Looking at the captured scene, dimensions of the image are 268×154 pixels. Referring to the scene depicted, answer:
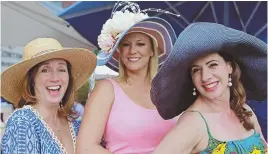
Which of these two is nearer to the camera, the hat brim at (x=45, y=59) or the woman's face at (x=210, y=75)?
the woman's face at (x=210, y=75)

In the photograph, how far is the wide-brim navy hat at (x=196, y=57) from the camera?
172 cm

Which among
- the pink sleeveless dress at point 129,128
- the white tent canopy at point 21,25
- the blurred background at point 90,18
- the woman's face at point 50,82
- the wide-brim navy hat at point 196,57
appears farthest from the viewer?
the white tent canopy at point 21,25

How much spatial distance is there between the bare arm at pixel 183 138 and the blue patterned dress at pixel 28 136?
668mm

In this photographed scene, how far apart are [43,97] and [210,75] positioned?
94cm

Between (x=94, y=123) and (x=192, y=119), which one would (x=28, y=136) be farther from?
(x=192, y=119)

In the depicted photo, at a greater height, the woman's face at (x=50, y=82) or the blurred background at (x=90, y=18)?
the blurred background at (x=90, y=18)

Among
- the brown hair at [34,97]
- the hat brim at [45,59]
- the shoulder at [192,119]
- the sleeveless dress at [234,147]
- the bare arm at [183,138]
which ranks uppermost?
the hat brim at [45,59]

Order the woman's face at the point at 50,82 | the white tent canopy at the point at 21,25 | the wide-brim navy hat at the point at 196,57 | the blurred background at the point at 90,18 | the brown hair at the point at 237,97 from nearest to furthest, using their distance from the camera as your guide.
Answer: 1. the wide-brim navy hat at the point at 196,57
2. the brown hair at the point at 237,97
3. the woman's face at the point at 50,82
4. the blurred background at the point at 90,18
5. the white tent canopy at the point at 21,25

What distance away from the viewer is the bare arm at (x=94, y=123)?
2.04 m

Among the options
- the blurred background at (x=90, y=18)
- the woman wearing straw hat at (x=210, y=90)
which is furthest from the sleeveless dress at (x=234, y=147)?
the blurred background at (x=90, y=18)

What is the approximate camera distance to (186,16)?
5332 mm

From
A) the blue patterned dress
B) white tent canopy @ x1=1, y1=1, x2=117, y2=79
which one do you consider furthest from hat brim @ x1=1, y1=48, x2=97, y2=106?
white tent canopy @ x1=1, y1=1, x2=117, y2=79

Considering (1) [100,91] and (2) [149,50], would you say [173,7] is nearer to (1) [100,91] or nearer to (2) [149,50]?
(2) [149,50]

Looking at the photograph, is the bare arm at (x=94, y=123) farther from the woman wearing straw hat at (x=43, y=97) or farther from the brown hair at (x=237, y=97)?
the brown hair at (x=237, y=97)
